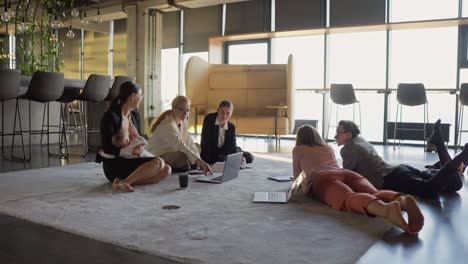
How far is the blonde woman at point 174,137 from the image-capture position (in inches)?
153

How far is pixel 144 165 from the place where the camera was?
3.45m

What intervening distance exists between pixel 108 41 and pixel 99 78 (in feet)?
23.0

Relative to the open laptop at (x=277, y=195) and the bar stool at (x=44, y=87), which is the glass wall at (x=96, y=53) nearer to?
the bar stool at (x=44, y=87)

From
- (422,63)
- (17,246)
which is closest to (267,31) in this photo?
(422,63)

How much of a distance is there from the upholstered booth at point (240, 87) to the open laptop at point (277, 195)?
377 cm

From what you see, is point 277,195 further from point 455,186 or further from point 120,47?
point 120,47

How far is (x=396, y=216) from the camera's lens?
7.61 ft

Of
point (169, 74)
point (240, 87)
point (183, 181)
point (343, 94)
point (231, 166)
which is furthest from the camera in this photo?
point (169, 74)

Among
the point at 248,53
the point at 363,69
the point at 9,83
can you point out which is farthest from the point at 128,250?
the point at 248,53

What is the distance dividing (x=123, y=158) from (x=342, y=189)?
1.70m

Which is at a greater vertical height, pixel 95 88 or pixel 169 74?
pixel 169 74

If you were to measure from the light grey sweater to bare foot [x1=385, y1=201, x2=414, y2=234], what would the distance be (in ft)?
3.15

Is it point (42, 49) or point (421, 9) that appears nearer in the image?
point (42, 49)

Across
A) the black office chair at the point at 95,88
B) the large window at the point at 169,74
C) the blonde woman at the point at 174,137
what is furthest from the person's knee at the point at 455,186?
the large window at the point at 169,74
